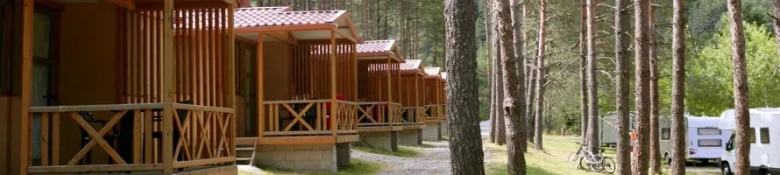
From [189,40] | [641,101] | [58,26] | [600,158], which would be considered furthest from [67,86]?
[600,158]

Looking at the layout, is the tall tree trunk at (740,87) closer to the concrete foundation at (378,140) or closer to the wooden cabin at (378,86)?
the wooden cabin at (378,86)

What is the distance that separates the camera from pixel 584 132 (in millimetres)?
24266

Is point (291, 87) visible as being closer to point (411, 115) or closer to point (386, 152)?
point (386, 152)

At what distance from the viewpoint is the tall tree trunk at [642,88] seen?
44.4 feet

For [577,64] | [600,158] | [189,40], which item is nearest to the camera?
[189,40]

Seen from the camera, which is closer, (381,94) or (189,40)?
(189,40)

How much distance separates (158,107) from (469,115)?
303cm

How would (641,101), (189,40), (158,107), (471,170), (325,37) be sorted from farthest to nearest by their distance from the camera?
(325,37), (641,101), (189,40), (471,170), (158,107)

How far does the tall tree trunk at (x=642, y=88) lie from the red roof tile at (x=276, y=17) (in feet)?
17.2

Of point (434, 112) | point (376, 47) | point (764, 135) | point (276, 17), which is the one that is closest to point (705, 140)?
point (764, 135)

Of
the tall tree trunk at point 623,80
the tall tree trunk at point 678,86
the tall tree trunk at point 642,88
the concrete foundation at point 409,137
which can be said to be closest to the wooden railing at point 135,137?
the tall tree trunk at point 623,80

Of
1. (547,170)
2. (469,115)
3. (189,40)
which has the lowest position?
(547,170)

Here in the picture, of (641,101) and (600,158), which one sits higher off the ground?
(641,101)

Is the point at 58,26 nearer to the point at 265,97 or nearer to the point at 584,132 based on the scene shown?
the point at 265,97
